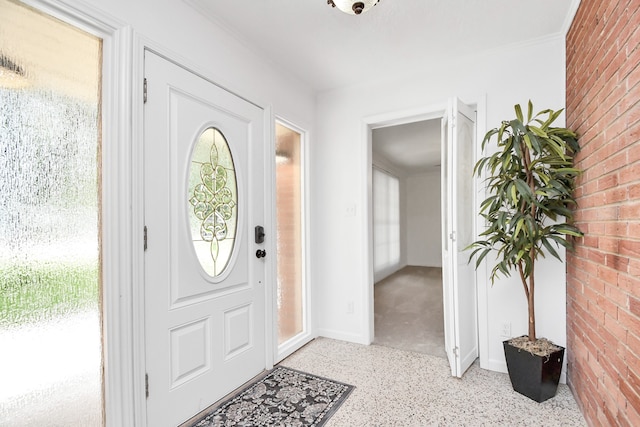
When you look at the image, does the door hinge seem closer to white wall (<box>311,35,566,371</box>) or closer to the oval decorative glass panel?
the oval decorative glass panel

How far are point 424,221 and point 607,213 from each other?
706 centimetres

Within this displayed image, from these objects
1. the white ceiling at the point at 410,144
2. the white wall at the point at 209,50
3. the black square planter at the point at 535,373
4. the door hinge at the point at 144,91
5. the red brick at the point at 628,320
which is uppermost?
the white ceiling at the point at 410,144

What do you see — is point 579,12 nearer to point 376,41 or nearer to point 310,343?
point 376,41

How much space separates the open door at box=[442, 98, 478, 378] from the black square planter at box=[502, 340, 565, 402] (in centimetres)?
36

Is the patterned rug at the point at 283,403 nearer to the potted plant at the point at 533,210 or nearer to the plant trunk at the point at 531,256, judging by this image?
the potted plant at the point at 533,210

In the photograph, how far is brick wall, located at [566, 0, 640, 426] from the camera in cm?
127

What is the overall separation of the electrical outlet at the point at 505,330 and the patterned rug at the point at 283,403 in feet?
4.24

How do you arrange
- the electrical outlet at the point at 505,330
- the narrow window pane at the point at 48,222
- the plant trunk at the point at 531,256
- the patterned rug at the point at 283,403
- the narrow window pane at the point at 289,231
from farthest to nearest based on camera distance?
the narrow window pane at the point at 289,231 < the electrical outlet at the point at 505,330 < the plant trunk at the point at 531,256 < the patterned rug at the point at 283,403 < the narrow window pane at the point at 48,222

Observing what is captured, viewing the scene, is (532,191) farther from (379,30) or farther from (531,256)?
(379,30)

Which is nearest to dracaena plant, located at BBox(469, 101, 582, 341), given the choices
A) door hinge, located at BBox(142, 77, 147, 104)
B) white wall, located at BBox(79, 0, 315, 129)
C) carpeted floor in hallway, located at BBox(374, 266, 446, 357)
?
carpeted floor in hallway, located at BBox(374, 266, 446, 357)

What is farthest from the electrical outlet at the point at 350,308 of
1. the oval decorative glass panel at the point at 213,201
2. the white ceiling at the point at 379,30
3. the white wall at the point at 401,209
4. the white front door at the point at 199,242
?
the white wall at the point at 401,209

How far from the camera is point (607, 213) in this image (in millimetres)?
1529

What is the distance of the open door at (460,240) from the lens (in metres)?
2.32

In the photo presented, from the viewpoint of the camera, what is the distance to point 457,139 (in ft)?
7.66
